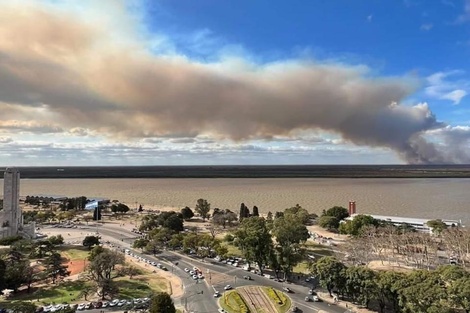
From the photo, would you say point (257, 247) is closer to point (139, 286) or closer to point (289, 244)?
point (289, 244)

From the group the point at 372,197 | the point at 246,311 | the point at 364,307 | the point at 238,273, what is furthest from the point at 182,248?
the point at 372,197

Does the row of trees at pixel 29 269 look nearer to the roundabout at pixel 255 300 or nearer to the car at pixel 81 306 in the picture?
the car at pixel 81 306

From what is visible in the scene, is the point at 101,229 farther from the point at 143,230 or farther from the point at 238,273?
the point at 238,273

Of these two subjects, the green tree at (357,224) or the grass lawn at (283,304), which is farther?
the green tree at (357,224)

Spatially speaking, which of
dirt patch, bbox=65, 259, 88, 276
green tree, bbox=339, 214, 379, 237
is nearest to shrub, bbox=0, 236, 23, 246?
dirt patch, bbox=65, 259, 88, 276

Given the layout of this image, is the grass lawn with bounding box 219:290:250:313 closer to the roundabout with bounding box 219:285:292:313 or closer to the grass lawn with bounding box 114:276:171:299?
the roundabout with bounding box 219:285:292:313

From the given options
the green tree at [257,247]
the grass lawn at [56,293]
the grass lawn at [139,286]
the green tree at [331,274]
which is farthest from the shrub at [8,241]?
the green tree at [331,274]

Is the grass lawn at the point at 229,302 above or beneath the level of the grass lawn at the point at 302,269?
beneath
